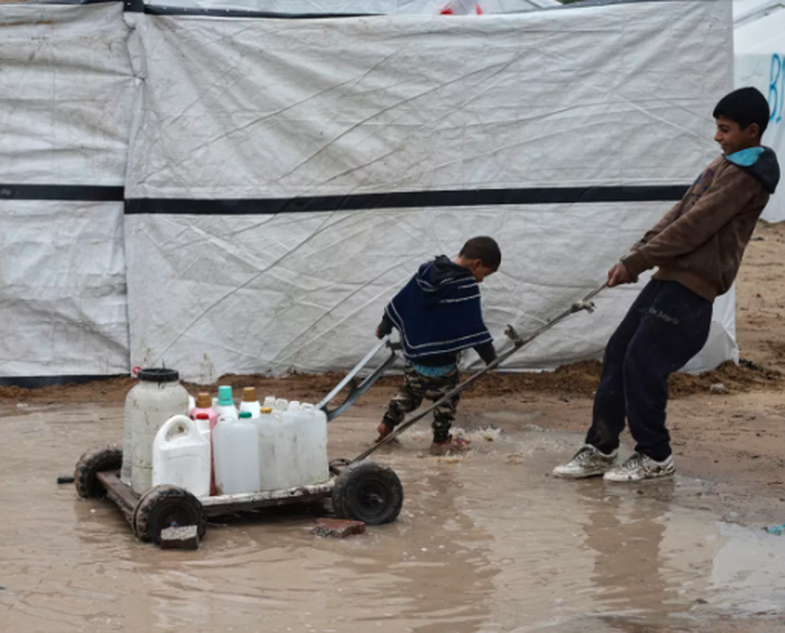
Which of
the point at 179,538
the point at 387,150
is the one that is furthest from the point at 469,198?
the point at 179,538

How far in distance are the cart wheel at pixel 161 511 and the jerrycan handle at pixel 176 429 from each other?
0.67 ft

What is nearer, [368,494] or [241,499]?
[241,499]

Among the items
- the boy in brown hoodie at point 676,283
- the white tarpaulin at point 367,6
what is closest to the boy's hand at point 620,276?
the boy in brown hoodie at point 676,283

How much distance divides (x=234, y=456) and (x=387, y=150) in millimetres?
3518

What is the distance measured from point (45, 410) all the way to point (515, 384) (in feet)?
9.78

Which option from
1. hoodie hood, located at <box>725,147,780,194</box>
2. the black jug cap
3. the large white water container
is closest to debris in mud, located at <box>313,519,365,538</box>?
the large white water container

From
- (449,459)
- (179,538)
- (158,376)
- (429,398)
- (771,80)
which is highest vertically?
(771,80)

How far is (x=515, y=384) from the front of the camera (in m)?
7.67

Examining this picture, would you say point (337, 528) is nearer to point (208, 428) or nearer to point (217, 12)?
point (208, 428)

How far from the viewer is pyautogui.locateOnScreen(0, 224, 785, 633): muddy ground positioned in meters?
3.64

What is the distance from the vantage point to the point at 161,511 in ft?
14.0

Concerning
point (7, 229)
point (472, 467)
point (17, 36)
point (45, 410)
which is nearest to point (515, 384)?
point (472, 467)

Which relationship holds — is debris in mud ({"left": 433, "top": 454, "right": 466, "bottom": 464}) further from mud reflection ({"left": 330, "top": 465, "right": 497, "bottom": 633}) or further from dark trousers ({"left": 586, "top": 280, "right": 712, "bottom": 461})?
dark trousers ({"left": 586, "top": 280, "right": 712, "bottom": 461})

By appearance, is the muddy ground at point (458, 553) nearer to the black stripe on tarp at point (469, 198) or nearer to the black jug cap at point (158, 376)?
the black jug cap at point (158, 376)
